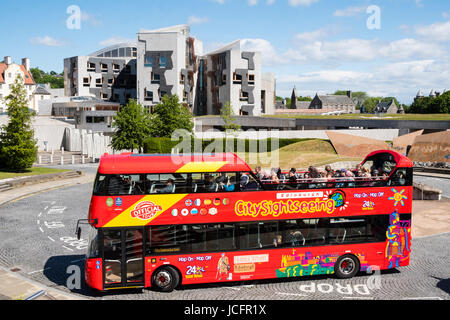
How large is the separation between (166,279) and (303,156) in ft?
118

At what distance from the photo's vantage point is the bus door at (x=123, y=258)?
1259 centimetres

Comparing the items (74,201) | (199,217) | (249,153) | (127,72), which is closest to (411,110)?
(127,72)

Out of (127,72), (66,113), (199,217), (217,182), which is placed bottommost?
(199,217)

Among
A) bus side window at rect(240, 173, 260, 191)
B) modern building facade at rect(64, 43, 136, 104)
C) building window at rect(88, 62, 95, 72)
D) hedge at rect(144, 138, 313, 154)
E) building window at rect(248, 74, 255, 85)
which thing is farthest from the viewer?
building window at rect(88, 62, 95, 72)

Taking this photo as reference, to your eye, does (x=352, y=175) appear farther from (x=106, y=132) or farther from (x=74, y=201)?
(x=106, y=132)

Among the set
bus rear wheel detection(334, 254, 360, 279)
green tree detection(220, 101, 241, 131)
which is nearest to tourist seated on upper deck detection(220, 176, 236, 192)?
bus rear wheel detection(334, 254, 360, 279)

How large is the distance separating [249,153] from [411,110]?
115843mm

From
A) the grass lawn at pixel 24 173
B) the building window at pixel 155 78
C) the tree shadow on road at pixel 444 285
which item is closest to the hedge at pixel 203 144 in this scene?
the grass lawn at pixel 24 173

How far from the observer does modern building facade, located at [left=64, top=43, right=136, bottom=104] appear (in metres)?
86.1

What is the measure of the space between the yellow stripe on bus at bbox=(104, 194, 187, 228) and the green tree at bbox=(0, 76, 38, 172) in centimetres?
2667

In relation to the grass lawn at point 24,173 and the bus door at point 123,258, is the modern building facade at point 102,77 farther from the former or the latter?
the bus door at point 123,258

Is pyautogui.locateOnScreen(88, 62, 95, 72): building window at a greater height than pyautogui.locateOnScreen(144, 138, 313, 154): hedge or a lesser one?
greater

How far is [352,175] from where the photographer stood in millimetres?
14609

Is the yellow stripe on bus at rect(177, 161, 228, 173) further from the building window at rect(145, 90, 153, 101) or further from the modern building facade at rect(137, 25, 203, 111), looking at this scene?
the building window at rect(145, 90, 153, 101)
